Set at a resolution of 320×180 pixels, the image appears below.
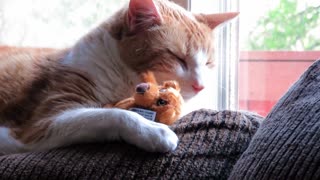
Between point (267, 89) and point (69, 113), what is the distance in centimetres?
69

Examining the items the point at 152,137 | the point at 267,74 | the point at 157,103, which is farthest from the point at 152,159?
the point at 267,74

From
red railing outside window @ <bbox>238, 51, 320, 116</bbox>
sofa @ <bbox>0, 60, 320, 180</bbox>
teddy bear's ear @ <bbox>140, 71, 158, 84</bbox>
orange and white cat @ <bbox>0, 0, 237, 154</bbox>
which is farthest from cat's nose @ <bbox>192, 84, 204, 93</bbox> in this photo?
red railing outside window @ <bbox>238, 51, 320, 116</bbox>

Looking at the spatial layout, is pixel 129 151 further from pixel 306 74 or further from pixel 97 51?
pixel 97 51

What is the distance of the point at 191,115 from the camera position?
1031 millimetres

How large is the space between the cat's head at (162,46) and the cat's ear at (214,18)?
0.11 meters

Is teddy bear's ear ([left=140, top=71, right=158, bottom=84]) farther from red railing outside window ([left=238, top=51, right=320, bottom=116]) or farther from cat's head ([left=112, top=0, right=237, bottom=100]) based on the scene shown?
red railing outside window ([left=238, top=51, right=320, bottom=116])

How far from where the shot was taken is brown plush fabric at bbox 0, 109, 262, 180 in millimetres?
838

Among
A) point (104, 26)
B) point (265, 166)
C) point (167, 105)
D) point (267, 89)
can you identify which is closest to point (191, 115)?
point (167, 105)

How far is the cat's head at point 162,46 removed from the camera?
3.99 feet

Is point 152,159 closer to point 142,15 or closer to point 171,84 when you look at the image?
point 171,84

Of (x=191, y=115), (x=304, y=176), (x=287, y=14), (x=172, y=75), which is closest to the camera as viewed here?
(x=304, y=176)

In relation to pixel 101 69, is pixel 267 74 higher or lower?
lower

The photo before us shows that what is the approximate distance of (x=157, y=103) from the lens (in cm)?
105

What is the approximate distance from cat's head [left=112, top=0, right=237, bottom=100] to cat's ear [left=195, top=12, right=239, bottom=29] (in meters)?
0.11
